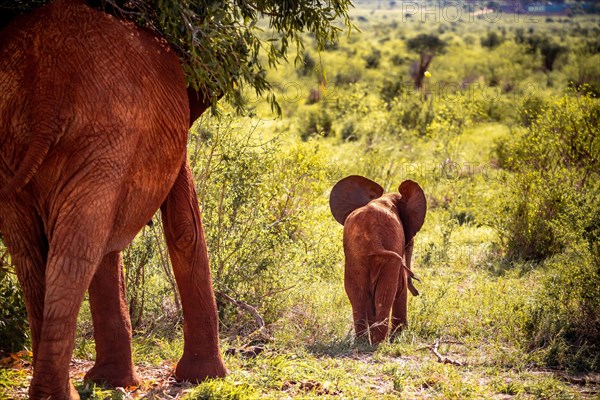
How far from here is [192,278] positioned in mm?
4754

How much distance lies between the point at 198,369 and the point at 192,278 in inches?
23.8

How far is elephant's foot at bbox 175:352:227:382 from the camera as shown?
15.9ft

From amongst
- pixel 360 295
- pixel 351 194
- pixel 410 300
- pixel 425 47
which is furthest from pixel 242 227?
pixel 425 47

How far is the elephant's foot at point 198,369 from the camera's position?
4832 mm

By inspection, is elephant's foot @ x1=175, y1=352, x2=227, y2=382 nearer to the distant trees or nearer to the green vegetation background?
the green vegetation background

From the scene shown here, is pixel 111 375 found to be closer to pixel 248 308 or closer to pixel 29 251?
pixel 29 251

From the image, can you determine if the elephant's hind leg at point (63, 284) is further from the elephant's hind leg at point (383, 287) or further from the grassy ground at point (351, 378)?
the elephant's hind leg at point (383, 287)

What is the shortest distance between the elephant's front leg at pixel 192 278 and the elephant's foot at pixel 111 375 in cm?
34

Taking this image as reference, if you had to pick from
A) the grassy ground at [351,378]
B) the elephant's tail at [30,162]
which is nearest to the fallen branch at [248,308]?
the grassy ground at [351,378]

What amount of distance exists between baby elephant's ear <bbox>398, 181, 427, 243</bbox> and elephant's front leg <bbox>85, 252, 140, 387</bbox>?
3.63m

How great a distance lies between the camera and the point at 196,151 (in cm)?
695

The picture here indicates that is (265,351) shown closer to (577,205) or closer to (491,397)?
(491,397)

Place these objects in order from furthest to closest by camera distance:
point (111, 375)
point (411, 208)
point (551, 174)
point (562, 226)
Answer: point (551, 174) < point (562, 226) < point (411, 208) < point (111, 375)

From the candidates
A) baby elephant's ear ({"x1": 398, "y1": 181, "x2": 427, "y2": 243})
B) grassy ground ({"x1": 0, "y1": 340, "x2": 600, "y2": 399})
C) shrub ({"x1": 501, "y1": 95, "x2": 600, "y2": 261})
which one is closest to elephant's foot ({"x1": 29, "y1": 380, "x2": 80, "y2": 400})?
grassy ground ({"x1": 0, "y1": 340, "x2": 600, "y2": 399})
